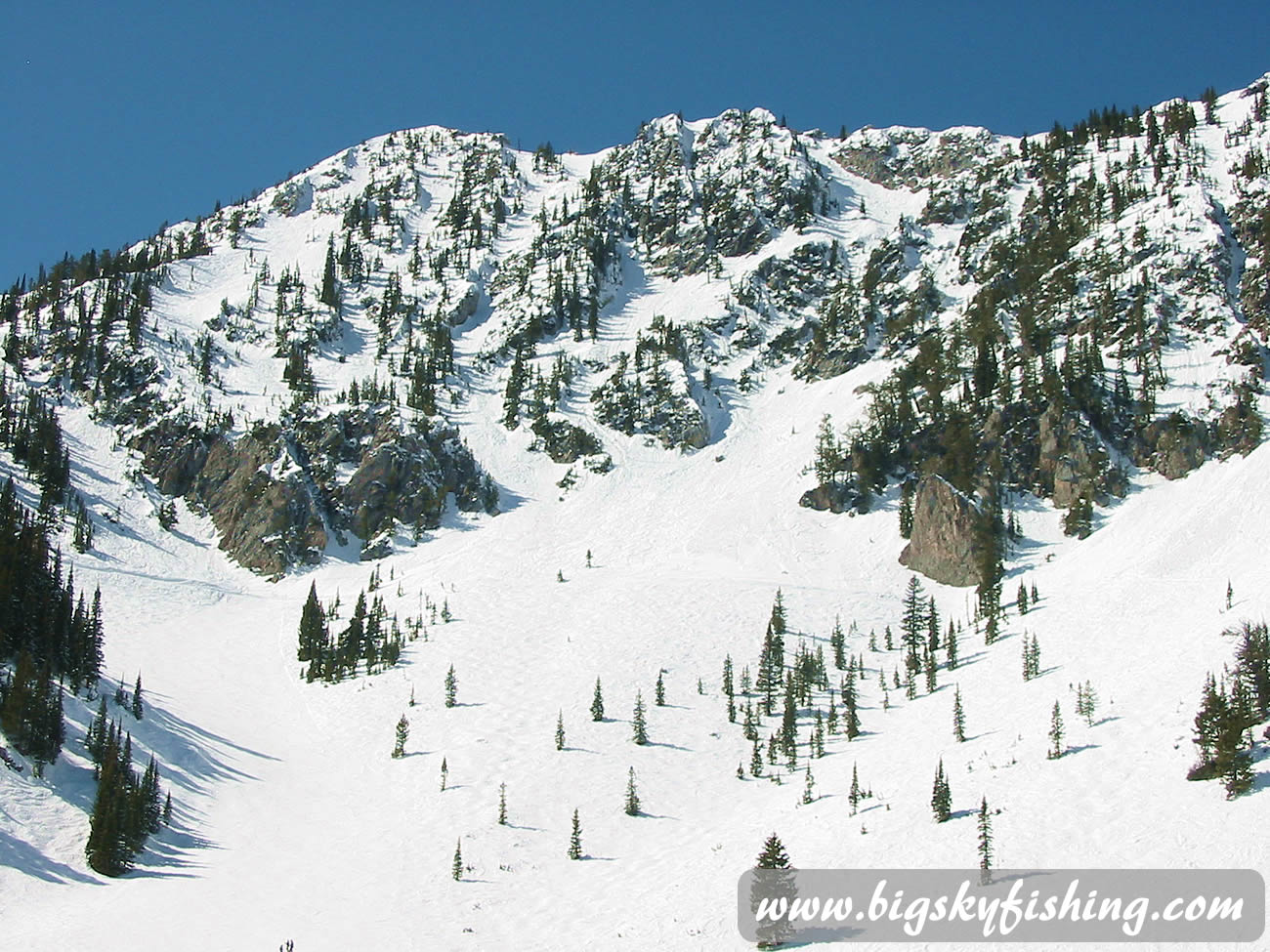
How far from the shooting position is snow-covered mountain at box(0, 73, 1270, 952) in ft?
117

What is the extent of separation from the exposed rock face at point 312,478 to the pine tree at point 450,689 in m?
59.0

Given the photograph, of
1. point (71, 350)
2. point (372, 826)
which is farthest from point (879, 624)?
point (71, 350)

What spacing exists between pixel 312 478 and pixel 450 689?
7548 centimetres

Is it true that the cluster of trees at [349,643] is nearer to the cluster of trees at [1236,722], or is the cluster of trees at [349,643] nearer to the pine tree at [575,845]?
the pine tree at [575,845]

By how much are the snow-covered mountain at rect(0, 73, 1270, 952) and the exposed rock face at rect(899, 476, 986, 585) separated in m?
0.48

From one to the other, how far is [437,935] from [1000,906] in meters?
19.5

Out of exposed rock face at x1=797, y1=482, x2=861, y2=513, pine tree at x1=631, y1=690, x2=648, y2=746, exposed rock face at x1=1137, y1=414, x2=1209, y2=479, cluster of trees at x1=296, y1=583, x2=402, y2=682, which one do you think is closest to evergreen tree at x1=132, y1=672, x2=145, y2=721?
cluster of trees at x1=296, y1=583, x2=402, y2=682

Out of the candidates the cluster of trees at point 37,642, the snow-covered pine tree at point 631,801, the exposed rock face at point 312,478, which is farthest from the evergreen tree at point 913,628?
the exposed rock face at point 312,478

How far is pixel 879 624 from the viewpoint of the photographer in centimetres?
8162

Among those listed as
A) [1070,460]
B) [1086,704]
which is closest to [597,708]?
[1086,704]

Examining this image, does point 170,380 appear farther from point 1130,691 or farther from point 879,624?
point 1130,691

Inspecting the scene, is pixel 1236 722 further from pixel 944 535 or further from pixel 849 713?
pixel 944 535

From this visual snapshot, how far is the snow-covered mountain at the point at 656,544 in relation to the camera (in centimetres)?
3569

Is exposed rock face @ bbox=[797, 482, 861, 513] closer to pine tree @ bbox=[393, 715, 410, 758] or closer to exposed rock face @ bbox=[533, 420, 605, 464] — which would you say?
exposed rock face @ bbox=[533, 420, 605, 464]
